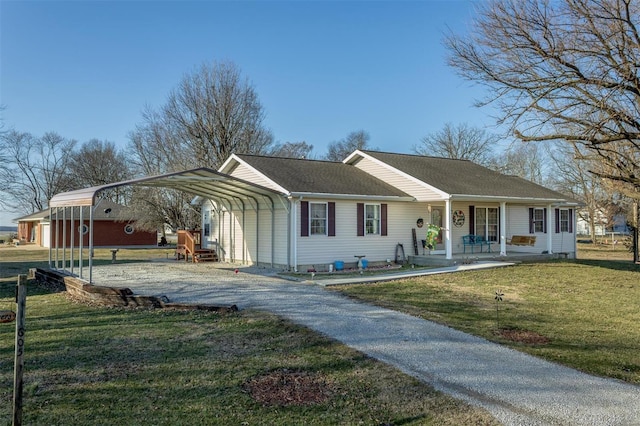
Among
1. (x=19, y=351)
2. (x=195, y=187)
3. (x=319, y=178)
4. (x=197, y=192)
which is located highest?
(x=319, y=178)

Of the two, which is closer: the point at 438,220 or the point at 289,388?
the point at 289,388

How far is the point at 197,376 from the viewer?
204 inches

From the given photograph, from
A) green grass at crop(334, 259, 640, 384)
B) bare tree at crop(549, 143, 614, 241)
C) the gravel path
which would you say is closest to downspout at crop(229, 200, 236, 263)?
the gravel path

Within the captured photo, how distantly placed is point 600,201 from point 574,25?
124 feet

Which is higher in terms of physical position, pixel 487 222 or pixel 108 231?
pixel 487 222

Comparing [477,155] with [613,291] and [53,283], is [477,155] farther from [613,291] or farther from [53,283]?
[53,283]

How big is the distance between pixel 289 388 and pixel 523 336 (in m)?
4.22

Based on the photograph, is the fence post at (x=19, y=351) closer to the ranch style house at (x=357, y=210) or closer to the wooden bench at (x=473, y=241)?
the ranch style house at (x=357, y=210)

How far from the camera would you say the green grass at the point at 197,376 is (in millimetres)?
4191

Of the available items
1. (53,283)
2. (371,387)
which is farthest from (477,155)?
(371,387)

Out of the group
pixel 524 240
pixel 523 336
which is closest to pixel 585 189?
pixel 524 240

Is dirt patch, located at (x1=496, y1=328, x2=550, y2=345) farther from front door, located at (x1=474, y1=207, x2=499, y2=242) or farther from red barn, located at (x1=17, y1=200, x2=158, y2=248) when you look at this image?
red barn, located at (x1=17, y1=200, x2=158, y2=248)

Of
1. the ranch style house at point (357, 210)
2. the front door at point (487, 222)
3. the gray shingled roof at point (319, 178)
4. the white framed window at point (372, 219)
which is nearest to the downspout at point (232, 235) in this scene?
the ranch style house at point (357, 210)

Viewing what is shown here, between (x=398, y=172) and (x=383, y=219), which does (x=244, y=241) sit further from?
(x=398, y=172)
